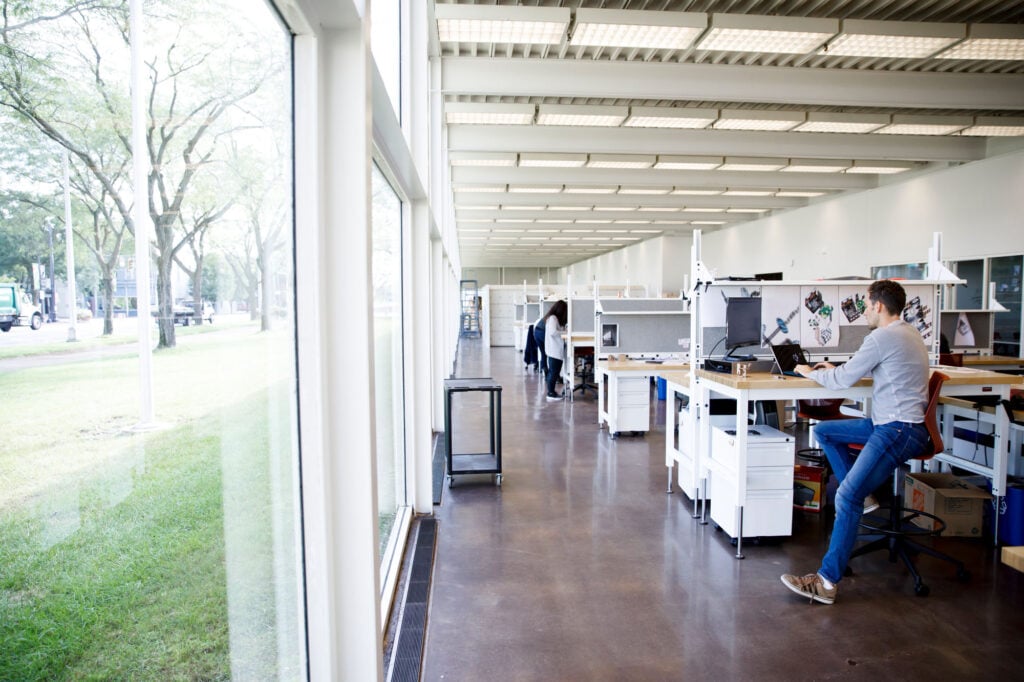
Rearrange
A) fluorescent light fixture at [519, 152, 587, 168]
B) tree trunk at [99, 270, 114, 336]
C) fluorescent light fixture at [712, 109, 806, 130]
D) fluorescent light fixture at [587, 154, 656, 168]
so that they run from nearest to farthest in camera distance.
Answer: tree trunk at [99, 270, 114, 336] → fluorescent light fixture at [712, 109, 806, 130] → fluorescent light fixture at [519, 152, 587, 168] → fluorescent light fixture at [587, 154, 656, 168]

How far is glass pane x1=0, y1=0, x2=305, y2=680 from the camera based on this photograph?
0.58 metres

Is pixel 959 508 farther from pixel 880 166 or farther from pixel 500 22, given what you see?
pixel 880 166

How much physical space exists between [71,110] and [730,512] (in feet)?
10.1

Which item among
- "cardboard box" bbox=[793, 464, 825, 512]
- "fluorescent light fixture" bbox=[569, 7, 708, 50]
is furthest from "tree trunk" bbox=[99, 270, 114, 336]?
"fluorescent light fixture" bbox=[569, 7, 708, 50]

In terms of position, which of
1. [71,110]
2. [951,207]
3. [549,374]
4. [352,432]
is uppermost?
[951,207]

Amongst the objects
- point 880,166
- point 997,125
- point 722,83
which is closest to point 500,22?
point 722,83

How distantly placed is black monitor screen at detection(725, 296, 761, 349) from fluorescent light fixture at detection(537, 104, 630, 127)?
2.92m

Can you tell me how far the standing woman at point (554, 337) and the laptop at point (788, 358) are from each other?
419cm

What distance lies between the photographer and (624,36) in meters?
4.38

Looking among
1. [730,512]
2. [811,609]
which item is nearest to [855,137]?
[730,512]

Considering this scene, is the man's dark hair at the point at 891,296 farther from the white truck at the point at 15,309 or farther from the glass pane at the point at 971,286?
the glass pane at the point at 971,286

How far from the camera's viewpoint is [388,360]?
312 cm

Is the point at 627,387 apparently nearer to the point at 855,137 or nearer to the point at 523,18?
the point at 523,18

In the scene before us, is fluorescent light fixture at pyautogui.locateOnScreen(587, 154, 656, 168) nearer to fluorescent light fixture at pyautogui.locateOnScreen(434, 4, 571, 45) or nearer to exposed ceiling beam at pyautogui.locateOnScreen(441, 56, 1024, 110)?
exposed ceiling beam at pyautogui.locateOnScreen(441, 56, 1024, 110)
